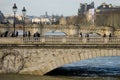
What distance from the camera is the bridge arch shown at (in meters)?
40.6

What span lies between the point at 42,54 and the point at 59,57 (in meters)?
1.35

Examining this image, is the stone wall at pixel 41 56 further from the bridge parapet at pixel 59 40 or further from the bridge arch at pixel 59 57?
the bridge parapet at pixel 59 40

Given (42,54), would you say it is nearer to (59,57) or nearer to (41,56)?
(41,56)

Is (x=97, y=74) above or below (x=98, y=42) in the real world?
below

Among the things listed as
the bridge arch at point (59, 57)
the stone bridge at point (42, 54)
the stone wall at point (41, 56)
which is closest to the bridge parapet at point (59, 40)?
the stone bridge at point (42, 54)

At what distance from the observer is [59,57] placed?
4084 cm

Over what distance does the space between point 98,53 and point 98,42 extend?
85cm

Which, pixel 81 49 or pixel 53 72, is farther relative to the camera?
pixel 53 72

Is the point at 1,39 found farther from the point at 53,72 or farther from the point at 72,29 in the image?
the point at 72,29

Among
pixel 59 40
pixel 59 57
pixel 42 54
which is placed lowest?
pixel 59 57

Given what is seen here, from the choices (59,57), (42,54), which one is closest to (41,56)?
(42,54)

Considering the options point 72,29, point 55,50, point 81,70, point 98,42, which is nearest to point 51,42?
point 55,50

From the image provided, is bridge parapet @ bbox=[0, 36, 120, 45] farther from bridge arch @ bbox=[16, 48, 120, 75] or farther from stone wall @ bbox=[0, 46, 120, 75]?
bridge arch @ bbox=[16, 48, 120, 75]

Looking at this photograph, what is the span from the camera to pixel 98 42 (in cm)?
4069
